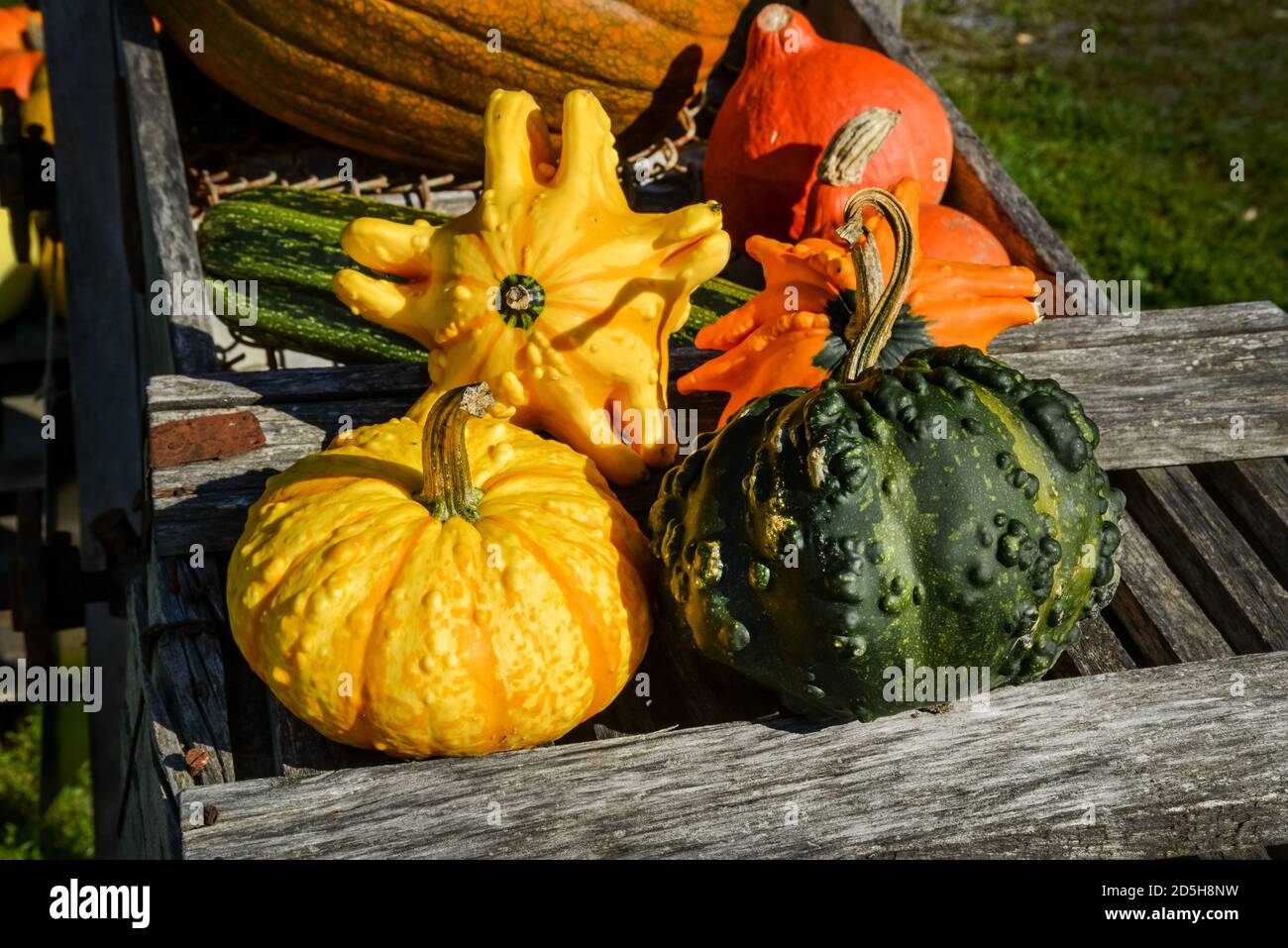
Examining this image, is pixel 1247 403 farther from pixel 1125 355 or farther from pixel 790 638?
pixel 790 638

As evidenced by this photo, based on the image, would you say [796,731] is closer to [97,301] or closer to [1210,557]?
[1210,557]

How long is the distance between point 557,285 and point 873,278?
512 millimetres

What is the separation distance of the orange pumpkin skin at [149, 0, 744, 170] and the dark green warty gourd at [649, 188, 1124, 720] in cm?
172

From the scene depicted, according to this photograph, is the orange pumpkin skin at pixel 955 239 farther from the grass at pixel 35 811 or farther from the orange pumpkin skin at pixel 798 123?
the grass at pixel 35 811

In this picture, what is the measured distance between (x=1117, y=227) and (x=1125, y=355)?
3479mm

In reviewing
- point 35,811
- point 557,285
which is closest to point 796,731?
point 557,285

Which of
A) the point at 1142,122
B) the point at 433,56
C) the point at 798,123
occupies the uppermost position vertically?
the point at 1142,122

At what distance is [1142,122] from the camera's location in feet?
21.2

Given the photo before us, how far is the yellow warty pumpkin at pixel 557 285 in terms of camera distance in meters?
2.24

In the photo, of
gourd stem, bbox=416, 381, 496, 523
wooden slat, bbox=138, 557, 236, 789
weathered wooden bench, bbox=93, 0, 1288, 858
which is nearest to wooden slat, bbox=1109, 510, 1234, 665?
weathered wooden bench, bbox=93, 0, 1288, 858

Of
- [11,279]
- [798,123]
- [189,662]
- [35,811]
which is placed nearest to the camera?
[189,662]

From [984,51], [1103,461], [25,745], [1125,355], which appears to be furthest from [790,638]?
[984,51]

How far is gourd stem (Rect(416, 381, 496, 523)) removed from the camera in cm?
188
